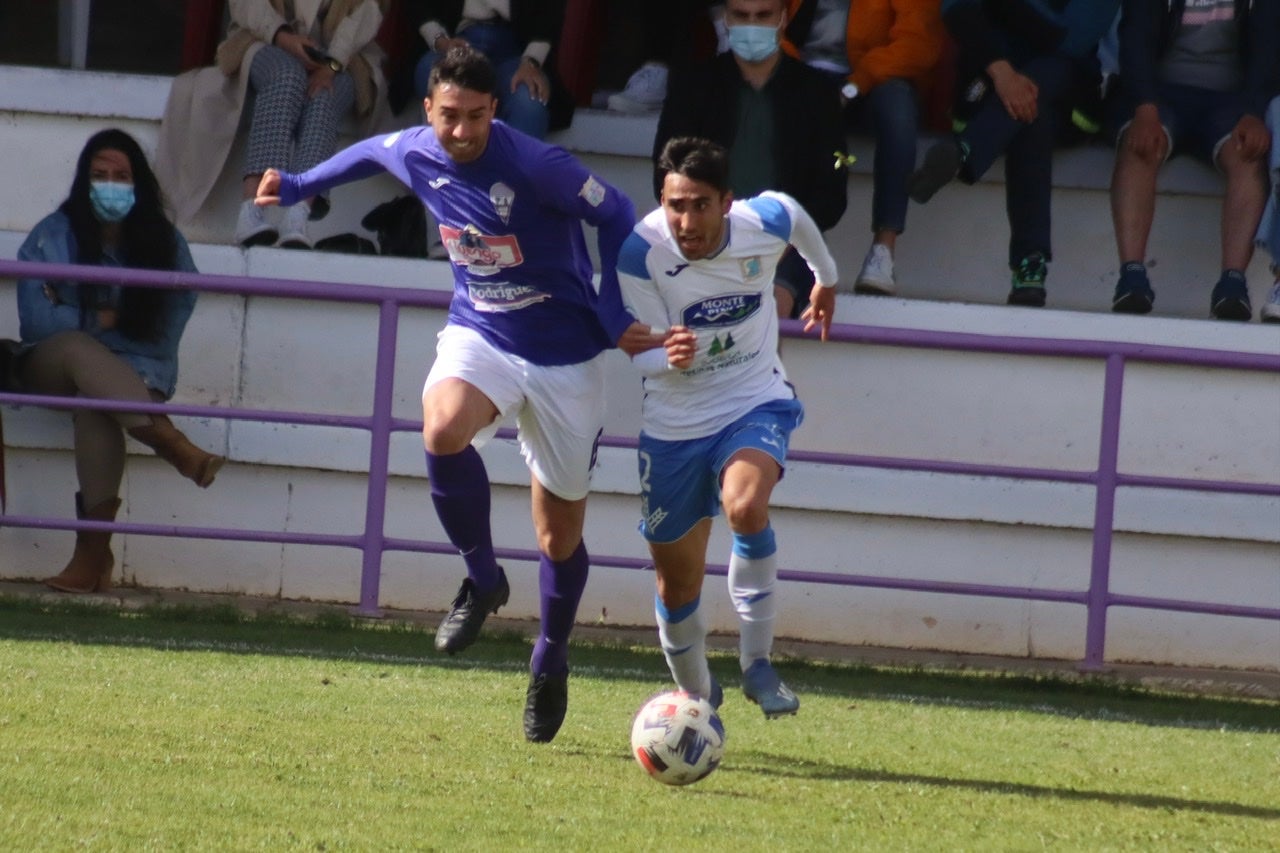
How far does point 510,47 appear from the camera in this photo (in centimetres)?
966

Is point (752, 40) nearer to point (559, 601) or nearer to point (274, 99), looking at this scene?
point (274, 99)

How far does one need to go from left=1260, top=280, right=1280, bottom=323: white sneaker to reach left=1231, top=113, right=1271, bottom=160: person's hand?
2.03ft

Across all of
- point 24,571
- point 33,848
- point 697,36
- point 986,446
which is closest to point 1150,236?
point 986,446

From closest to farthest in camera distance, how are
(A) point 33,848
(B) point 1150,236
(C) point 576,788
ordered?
(A) point 33,848 < (C) point 576,788 < (B) point 1150,236

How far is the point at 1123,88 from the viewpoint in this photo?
9.29 metres

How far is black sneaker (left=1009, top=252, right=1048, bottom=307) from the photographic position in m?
9.06

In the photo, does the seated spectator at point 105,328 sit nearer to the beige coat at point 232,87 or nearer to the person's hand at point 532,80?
the beige coat at point 232,87

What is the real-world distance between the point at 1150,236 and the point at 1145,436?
1371mm

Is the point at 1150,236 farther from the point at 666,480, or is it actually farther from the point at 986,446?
the point at 666,480

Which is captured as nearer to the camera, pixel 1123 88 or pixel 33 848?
pixel 33 848

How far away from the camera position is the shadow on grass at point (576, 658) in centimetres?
738

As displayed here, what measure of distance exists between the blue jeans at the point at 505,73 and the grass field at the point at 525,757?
8.78 feet

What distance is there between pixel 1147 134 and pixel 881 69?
1280 millimetres

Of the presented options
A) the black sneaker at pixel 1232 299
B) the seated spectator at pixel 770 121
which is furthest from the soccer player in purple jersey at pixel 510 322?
the black sneaker at pixel 1232 299
